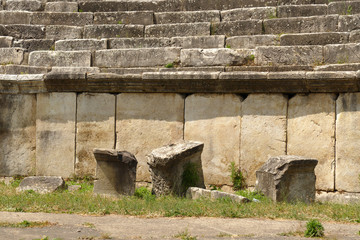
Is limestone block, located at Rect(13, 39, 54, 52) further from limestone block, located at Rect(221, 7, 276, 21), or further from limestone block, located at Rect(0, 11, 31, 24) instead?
limestone block, located at Rect(221, 7, 276, 21)

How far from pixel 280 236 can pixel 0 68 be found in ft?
22.3

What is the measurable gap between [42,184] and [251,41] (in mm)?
4481

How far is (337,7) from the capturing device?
10.5 meters

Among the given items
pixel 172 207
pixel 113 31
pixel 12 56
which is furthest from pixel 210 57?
pixel 12 56

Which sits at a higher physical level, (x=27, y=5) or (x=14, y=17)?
(x=27, y=5)

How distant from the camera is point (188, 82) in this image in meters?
9.58

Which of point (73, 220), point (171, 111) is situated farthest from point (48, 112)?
point (73, 220)

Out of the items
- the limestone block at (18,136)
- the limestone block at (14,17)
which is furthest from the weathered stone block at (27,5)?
the limestone block at (18,136)

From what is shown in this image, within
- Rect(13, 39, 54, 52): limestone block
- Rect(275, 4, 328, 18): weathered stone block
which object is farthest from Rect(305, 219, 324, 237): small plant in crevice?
Rect(13, 39, 54, 52): limestone block

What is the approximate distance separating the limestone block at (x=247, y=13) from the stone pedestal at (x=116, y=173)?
3902 millimetres

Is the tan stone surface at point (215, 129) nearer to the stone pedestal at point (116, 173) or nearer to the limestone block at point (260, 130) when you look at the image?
the limestone block at point (260, 130)

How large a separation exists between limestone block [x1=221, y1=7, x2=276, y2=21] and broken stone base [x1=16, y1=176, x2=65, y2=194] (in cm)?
460

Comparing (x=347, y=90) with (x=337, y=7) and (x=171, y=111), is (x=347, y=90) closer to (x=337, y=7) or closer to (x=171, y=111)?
(x=337, y=7)

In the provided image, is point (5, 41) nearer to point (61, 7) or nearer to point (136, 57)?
point (61, 7)
